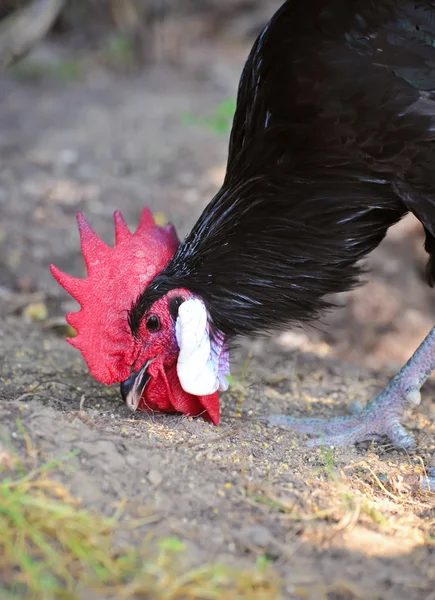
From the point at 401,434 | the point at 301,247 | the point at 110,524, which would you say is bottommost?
the point at 110,524

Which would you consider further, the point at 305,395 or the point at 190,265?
the point at 305,395

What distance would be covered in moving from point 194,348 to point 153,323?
21cm

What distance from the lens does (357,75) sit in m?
3.07

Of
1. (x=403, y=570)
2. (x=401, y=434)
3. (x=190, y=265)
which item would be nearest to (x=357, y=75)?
(x=190, y=265)

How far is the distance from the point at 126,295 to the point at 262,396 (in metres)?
1.17

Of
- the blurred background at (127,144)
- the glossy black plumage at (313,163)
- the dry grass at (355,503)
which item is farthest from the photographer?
the blurred background at (127,144)

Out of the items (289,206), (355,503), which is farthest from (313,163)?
(355,503)

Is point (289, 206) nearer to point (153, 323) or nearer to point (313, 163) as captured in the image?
point (313, 163)

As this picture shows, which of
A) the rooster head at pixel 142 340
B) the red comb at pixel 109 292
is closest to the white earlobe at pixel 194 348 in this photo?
the rooster head at pixel 142 340

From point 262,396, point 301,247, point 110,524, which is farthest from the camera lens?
point 262,396

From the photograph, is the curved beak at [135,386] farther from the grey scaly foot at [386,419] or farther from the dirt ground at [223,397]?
the grey scaly foot at [386,419]

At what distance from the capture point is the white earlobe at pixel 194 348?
318 cm

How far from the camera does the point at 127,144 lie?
7863mm

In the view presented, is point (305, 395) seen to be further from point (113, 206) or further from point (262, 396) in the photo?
point (113, 206)
